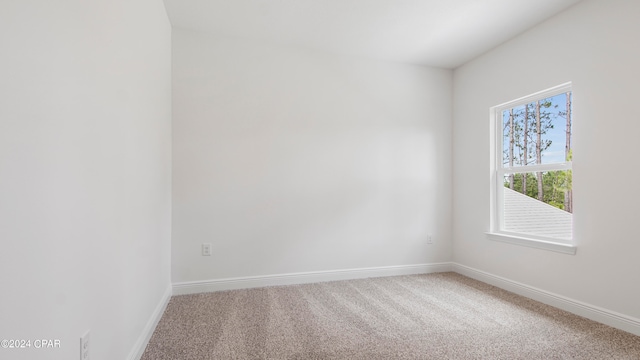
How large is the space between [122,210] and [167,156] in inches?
47.2

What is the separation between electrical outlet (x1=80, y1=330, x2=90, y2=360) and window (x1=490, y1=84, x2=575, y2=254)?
3.22m

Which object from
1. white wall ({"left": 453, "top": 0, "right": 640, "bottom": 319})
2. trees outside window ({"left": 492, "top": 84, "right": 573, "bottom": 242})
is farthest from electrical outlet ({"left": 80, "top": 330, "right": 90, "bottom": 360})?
trees outside window ({"left": 492, "top": 84, "right": 573, "bottom": 242})

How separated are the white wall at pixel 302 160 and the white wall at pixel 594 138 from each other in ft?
3.13

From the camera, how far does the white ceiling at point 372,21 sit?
235cm

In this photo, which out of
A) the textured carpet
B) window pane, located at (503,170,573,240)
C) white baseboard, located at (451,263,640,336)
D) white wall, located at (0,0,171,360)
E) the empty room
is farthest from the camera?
window pane, located at (503,170,573,240)

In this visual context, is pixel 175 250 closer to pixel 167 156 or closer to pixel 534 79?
pixel 167 156

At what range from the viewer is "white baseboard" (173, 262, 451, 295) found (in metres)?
2.73

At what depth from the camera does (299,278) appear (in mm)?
3012

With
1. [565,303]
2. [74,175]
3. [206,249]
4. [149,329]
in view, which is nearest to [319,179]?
[206,249]

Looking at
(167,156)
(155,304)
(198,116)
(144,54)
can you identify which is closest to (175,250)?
(155,304)

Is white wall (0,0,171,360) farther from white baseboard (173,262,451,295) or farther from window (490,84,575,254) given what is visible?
window (490,84,575,254)

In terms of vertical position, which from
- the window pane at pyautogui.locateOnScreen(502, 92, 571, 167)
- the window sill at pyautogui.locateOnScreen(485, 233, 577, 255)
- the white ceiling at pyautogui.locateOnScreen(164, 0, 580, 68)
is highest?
the white ceiling at pyautogui.locateOnScreen(164, 0, 580, 68)

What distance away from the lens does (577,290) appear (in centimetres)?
229

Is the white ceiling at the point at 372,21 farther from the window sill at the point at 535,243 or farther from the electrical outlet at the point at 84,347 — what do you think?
the electrical outlet at the point at 84,347
